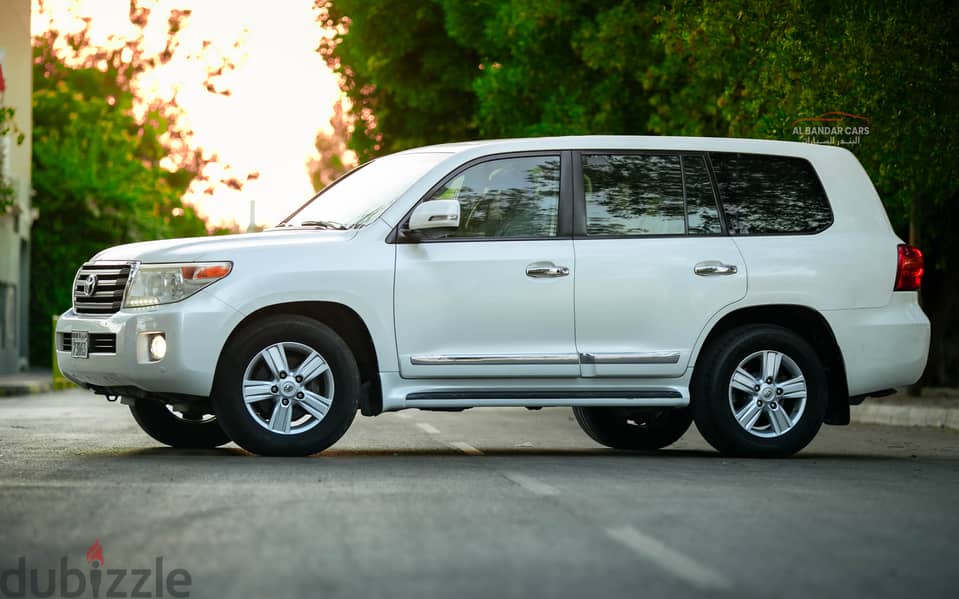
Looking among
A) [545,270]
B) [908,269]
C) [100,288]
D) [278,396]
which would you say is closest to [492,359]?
[545,270]

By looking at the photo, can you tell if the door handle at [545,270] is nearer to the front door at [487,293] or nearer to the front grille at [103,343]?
the front door at [487,293]

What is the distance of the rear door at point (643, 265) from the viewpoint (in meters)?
10.7

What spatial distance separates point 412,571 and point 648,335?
203 inches

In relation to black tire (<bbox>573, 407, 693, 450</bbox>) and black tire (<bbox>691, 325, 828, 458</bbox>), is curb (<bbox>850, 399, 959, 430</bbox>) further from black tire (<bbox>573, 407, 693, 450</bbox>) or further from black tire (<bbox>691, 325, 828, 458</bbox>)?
black tire (<bbox>691, 325, 828, 458</bbox>)

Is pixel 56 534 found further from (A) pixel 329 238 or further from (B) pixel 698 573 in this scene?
(A) pixel 329 238

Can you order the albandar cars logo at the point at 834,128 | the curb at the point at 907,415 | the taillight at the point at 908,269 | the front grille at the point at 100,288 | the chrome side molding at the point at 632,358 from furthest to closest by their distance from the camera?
the albandar cars logo at the point at 834,128, the curb at the point at 907,415, the taillight at the point at 908,269, the chrome side molding at the point at 632,358, the front grille at the point at 100,288

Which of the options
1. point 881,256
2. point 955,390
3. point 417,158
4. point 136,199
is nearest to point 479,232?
point 417,158

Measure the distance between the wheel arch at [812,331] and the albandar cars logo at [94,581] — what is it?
5778mm

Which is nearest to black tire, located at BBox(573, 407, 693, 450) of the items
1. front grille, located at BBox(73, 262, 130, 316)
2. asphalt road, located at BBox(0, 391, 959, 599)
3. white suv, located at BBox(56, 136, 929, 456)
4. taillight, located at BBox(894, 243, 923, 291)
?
asphalt road, located at BBox(0, 391, 959, 599)

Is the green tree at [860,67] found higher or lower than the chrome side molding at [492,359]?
higher

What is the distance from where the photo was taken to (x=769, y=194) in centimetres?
1135

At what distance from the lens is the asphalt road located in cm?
571

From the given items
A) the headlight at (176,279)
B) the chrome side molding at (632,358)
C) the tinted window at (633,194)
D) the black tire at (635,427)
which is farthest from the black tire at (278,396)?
the black tire at (635,427)

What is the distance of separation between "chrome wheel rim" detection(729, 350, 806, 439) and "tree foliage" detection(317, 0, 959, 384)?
802 cm
